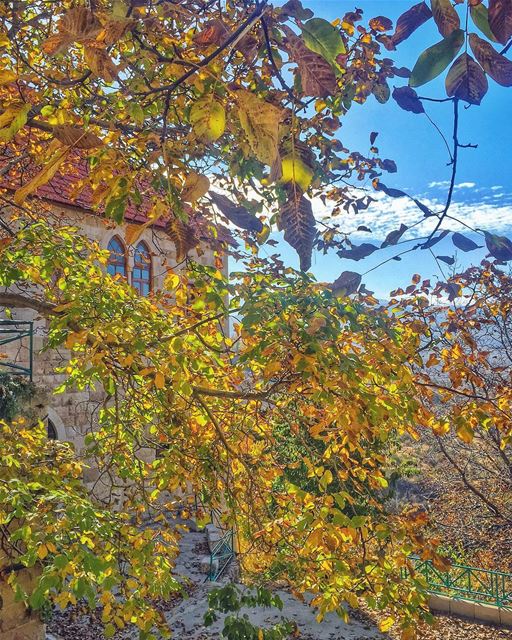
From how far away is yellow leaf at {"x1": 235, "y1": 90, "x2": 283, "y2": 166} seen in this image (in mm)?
897

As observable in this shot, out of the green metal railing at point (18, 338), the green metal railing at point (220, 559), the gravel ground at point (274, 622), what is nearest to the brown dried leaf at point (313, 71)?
the green metal railing at point (18, 338)

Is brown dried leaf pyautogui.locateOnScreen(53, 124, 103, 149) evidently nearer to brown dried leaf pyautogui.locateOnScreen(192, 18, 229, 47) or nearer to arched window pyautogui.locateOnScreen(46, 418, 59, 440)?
brown dried leaf pyautogui.locateOnScreen(192, 18, 229, 47)

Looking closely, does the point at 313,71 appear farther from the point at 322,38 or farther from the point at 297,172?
the point at 297,172

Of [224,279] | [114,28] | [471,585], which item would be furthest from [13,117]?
[471,585]

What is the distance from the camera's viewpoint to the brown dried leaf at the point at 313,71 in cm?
84

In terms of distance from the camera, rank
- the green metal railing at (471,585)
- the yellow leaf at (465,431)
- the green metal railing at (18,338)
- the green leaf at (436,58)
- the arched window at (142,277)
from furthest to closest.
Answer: the arched window at (142,277) → the green metal railing at (471,585) → the green metal railing at (18,338) → the yellow leaf at (465,431) → the green leaf at (436,58)

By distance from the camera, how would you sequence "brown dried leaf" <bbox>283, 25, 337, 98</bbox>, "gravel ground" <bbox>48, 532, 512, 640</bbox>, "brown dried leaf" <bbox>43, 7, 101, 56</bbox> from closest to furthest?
"brown dried leaf" <bbox>283, 25, 337, 98</bbox>
"brown dried leaf" <bbox>43, 7, 101, 56</bbox>
"gravel ground" <bbox>48, 532, 512, 640</bbox>

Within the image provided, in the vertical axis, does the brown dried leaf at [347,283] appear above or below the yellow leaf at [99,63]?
below

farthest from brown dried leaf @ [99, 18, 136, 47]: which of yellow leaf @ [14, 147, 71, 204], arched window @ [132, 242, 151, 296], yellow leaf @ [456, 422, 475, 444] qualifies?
arched window @ [132, 242, 151, 296]

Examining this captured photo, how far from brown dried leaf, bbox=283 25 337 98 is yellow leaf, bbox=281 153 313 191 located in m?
0.12

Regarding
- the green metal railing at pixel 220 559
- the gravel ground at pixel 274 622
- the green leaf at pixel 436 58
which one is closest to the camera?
the green leaf at pixel 436 58

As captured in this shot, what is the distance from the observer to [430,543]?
118 inches

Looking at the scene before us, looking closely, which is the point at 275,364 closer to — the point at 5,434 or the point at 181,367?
the point at 181,367

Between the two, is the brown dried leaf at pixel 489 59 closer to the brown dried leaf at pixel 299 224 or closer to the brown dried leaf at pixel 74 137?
the brown dried leaf at pixel 299 224
